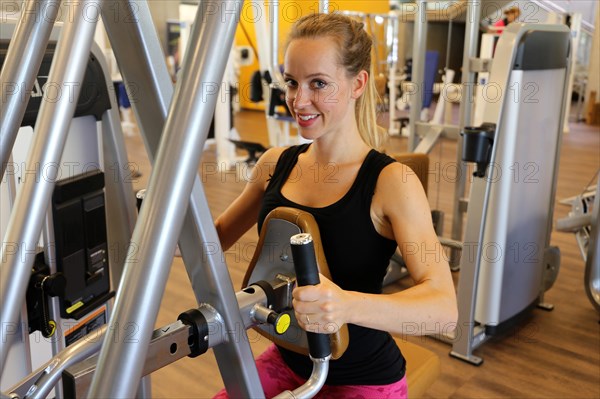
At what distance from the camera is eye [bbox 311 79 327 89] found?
127 cm

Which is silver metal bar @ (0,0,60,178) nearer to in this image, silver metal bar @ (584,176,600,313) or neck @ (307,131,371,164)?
neck @ (307,131,371,164)

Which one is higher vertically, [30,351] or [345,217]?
[345,217]

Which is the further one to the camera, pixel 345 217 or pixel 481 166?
pixel 481 166

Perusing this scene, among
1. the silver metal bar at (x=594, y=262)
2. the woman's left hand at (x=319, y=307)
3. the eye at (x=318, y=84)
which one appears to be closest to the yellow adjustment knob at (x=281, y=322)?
the woman's left hand at (x=319, y=307)

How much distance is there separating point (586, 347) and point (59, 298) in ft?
8.05

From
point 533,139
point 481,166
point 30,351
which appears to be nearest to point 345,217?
point 30,351

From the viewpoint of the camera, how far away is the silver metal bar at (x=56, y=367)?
848mm

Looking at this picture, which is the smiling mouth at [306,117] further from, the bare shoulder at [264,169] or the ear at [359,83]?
the bare shoulder at [264,169]

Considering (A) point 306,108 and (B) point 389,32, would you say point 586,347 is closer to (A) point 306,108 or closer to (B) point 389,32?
(A) point 306,108

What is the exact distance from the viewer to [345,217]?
4.27 feet

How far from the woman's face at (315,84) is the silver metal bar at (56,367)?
0.62m

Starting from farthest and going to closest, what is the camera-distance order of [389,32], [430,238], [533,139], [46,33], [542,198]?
[389,32] → [542,198] → [533,139] → [430,238] → [46,33]

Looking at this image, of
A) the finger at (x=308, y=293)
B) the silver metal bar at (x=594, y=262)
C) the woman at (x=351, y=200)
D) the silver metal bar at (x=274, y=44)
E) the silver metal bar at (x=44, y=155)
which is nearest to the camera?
the silver metal bar at (x=44, y=155)

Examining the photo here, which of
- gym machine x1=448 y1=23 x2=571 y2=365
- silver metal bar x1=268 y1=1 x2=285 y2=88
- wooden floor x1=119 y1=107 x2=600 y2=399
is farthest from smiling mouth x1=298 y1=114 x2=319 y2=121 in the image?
silver metal bar x1=268 y1=1 x2=285 y2=88
